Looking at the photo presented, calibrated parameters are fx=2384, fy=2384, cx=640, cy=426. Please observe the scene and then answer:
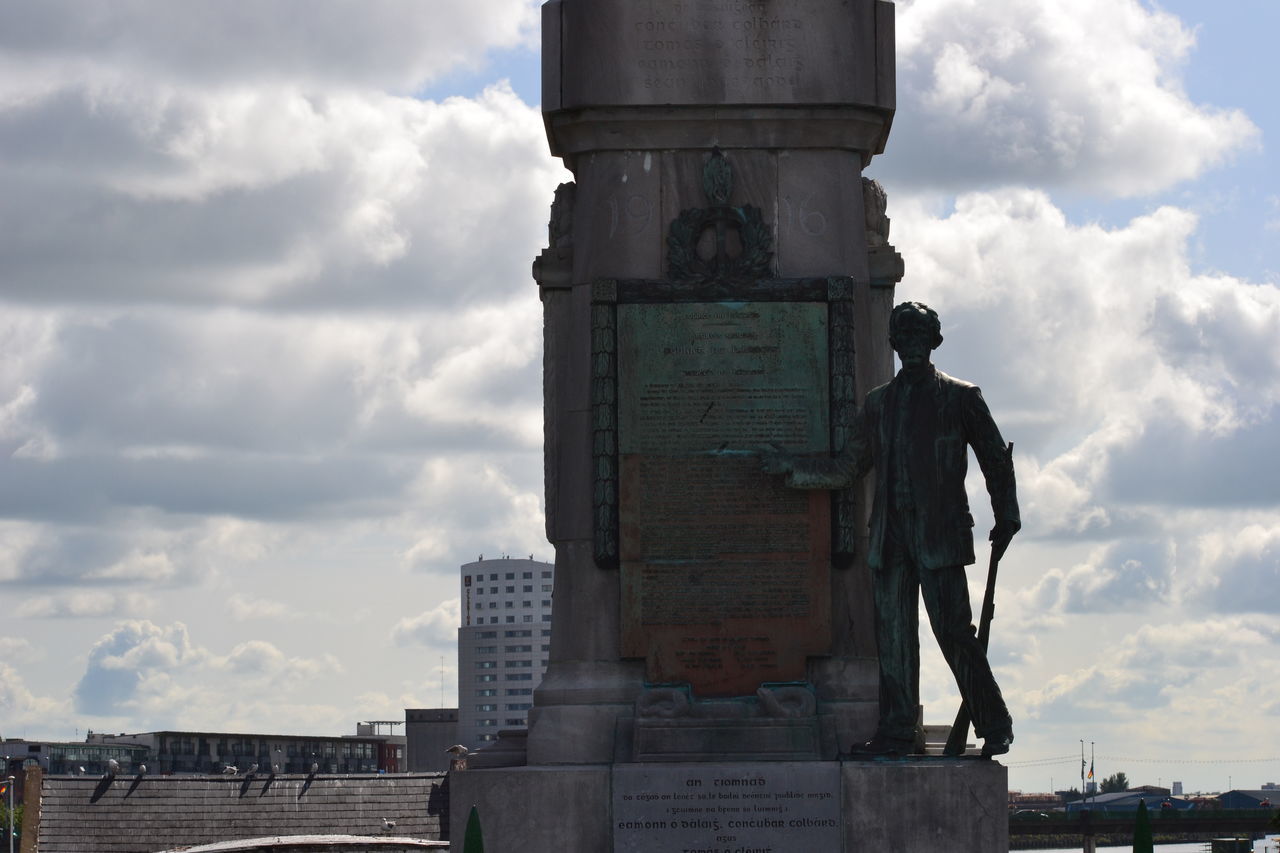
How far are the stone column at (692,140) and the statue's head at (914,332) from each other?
1002mm

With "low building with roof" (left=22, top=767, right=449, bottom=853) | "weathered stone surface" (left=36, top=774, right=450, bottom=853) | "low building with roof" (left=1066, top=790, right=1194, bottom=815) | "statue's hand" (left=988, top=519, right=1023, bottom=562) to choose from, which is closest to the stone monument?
"statue's hand" (left=988, top=519, right=1023, bottom=562)

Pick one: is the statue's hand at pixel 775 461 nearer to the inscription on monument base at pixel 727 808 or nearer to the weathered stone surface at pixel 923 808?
the inscription on monument base at pixel 727 808

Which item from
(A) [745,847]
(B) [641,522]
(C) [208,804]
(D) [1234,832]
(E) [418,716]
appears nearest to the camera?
(A) [745,847]

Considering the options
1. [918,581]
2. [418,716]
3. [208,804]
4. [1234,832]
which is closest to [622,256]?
Result: [918,581]

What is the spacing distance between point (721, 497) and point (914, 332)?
2.04m

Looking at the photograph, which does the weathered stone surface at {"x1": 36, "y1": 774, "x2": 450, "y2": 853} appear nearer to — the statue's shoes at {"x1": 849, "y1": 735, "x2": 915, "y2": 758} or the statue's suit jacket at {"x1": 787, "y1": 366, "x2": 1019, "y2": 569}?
the statue's shoes at {"x1": 849, "y1": 735, "x2": 915, "y2": 758}

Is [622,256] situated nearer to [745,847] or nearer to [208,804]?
[745,847]

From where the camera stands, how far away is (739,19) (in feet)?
63.6

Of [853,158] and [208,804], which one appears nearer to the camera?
[853,158]

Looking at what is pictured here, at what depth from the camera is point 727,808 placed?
58.0ft

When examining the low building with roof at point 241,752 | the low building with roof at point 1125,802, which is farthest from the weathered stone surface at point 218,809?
the low building with roof at point 1125,802

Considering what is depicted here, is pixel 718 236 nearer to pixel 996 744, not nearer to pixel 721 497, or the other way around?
pixel 721 497

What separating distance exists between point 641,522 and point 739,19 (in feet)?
13.7

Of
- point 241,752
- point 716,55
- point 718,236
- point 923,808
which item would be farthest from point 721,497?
point 241,752
